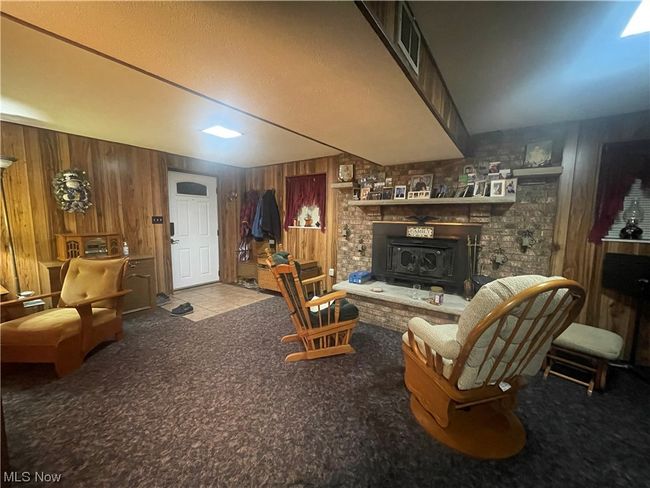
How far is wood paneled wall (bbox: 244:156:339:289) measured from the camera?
4246 millimetres

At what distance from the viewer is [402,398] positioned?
1.91m

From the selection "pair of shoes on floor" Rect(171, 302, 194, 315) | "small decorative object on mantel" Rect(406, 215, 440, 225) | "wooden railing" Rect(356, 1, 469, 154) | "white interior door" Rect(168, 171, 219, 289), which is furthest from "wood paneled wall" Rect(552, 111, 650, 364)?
"white interior door" Rect(168, 171, 219, 289)

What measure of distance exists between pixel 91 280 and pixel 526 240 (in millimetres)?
4526

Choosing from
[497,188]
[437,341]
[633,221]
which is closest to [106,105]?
[437,341]

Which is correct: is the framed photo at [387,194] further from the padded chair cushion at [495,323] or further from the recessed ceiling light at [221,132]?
the padded chair cushion at [495,323]

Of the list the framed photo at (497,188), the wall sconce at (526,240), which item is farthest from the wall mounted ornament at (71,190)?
the wall sconce at (526,240)

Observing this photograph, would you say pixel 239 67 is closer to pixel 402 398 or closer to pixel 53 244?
pixel 402 398

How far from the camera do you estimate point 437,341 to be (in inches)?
57.8

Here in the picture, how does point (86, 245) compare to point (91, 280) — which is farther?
point (86, 245)

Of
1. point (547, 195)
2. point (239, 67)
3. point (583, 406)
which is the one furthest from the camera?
point (547, 195)

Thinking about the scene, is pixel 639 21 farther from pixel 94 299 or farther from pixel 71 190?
pixel 71 190

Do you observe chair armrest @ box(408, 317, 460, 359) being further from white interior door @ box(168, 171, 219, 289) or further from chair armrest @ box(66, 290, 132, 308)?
white interior door @ box(168, 171, 219, 289)

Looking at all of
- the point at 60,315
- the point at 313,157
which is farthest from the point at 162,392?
the point at 313,157

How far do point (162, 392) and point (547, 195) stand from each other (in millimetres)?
3954
